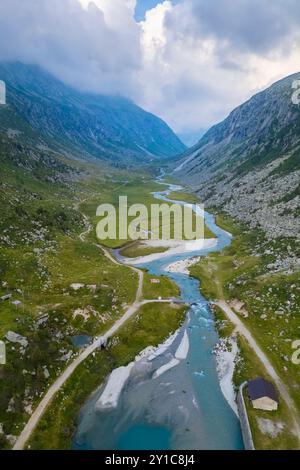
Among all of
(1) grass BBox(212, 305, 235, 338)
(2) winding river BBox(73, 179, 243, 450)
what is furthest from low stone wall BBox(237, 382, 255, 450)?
(1) grass BBox(212, 305, 235, 338)

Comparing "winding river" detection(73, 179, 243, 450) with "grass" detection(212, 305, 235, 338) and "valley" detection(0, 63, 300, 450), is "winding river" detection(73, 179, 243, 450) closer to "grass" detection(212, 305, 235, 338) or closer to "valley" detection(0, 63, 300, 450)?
"valley" detection(0, 63, 300, 450)

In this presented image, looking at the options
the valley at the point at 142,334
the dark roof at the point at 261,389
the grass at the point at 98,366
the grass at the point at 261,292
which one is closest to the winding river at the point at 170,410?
the valley at the point at 142,334

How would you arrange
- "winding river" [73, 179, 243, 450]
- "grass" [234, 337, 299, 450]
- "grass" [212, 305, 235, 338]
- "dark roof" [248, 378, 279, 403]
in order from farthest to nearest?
"grass" [212, 305, 235, 338], "dark roof" [248, 378, 279, 403], "winding river" [73, 179, 243, 450], "grass" [234, 337, 299, 450]

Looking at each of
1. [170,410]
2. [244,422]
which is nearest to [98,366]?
[170,410]
